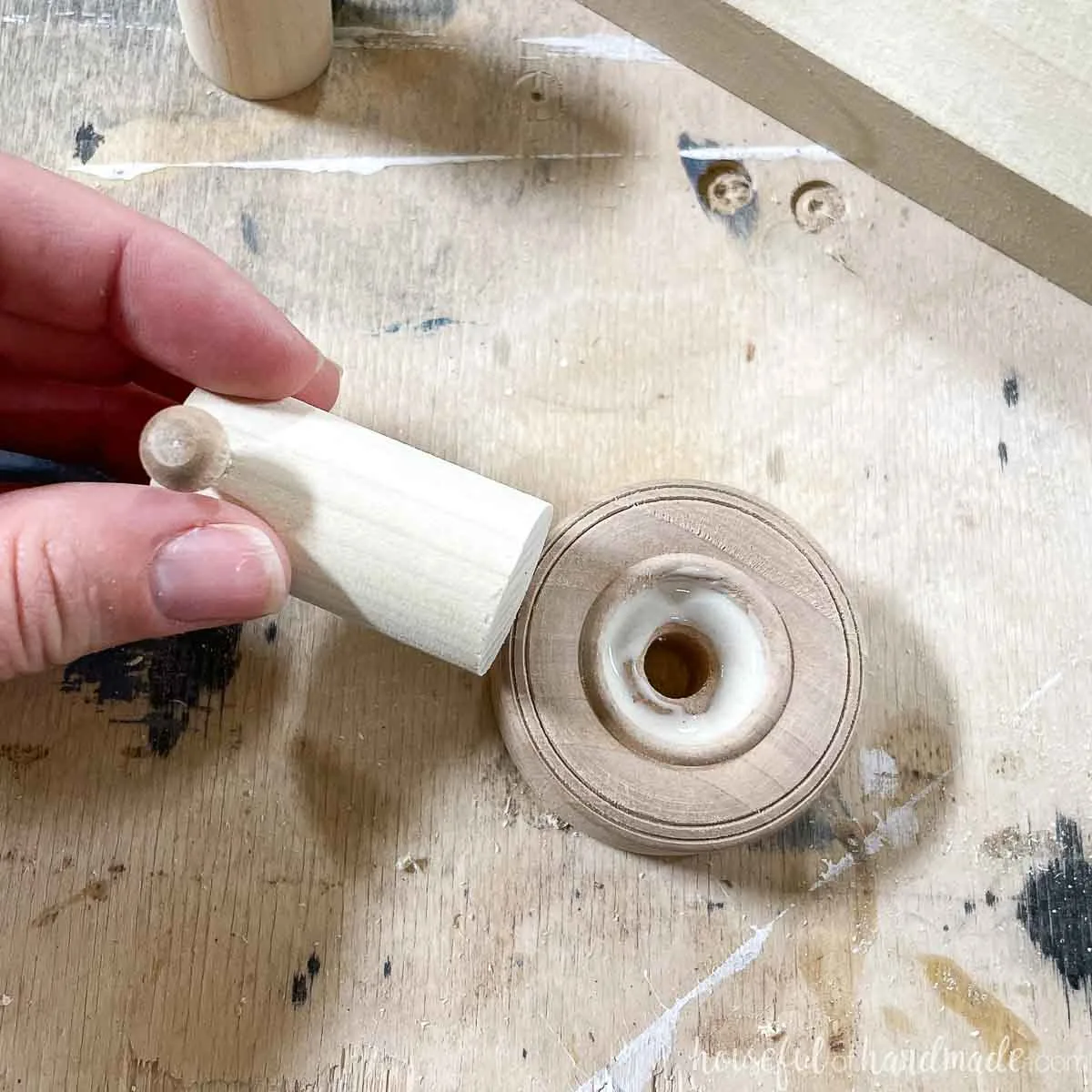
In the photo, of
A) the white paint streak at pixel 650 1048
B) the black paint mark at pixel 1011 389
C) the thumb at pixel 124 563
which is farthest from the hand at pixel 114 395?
the black paint mark at pixel 1011 389

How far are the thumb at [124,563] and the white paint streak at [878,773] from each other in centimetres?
52

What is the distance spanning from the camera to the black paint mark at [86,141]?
0.95 m

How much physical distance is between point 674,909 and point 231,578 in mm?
462

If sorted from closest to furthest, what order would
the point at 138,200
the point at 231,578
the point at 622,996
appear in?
the point at 231,578 → the point at 622,996 → the point at 138,200

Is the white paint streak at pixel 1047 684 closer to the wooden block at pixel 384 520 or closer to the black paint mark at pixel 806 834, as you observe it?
the black paint mark at pixel 806 834

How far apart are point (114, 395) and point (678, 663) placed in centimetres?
53

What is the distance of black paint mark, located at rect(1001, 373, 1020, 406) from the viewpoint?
0.96 m

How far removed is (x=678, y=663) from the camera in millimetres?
869

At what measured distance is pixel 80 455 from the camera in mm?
887

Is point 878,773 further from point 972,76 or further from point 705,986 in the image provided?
point 972,76

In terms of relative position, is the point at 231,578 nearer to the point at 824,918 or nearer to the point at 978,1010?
the point at 824,918

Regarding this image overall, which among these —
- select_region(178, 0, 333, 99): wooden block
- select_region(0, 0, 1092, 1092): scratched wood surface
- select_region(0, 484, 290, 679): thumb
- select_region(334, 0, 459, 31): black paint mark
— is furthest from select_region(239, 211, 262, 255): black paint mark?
select_region(0, 484, 290, 679): thumb

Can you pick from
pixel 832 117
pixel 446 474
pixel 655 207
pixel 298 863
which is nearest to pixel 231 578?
pixel 446 474

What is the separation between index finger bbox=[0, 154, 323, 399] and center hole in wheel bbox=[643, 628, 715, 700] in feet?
1.19
